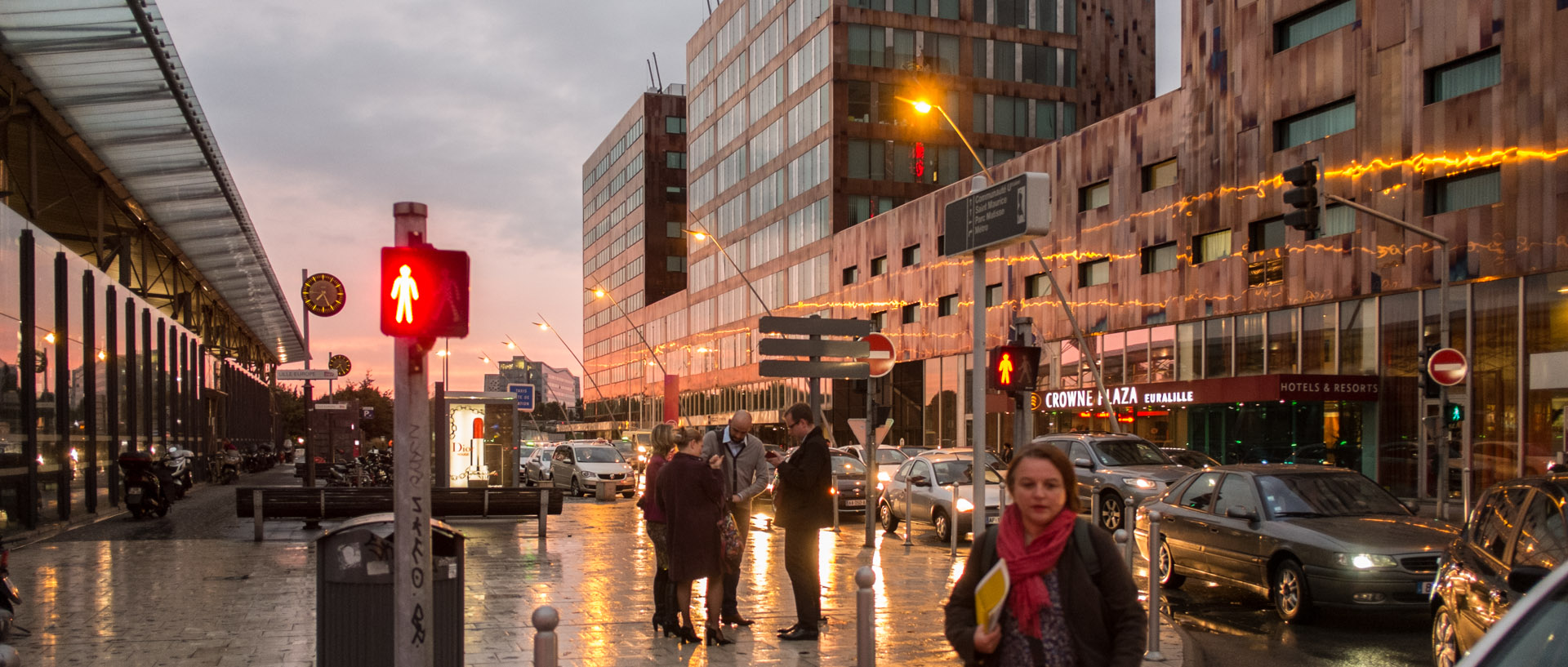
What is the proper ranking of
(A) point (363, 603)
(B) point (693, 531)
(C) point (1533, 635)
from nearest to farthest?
(C) point (1533, 635), (A) point (363, 603), (B) point (693, 531)

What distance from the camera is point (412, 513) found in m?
5.56

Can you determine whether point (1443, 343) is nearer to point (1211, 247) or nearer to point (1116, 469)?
point (1116, 469)

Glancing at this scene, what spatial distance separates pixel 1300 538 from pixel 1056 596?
8.18 meters

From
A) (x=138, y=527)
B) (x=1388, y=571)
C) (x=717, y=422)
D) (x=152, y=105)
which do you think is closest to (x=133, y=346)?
(x=138, y=527)

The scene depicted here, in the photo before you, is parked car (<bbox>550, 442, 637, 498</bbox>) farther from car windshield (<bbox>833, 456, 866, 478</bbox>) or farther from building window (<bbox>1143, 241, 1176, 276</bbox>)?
Answer: building window (<bbox>1143, 241, 1176, 276</bbox>)

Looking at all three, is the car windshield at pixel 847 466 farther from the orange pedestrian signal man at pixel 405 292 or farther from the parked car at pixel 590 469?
the orange pedestrian signal man at pixel 405 292

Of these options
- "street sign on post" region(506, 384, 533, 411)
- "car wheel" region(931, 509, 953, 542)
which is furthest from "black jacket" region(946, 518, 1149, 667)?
"street sign on post" region(506, 384, 533, 411)

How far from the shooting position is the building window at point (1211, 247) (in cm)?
3638

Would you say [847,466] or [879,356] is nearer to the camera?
[879,356]

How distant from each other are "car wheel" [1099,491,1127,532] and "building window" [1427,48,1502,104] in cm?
1429

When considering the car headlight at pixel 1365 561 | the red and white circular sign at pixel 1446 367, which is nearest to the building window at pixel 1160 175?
the red and white circular sign at pixel 1446 367

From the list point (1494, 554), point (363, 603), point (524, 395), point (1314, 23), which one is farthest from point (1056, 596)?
point (1314, 23)

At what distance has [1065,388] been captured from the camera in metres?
43.8

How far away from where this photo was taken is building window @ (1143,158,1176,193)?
3900 centimetres
